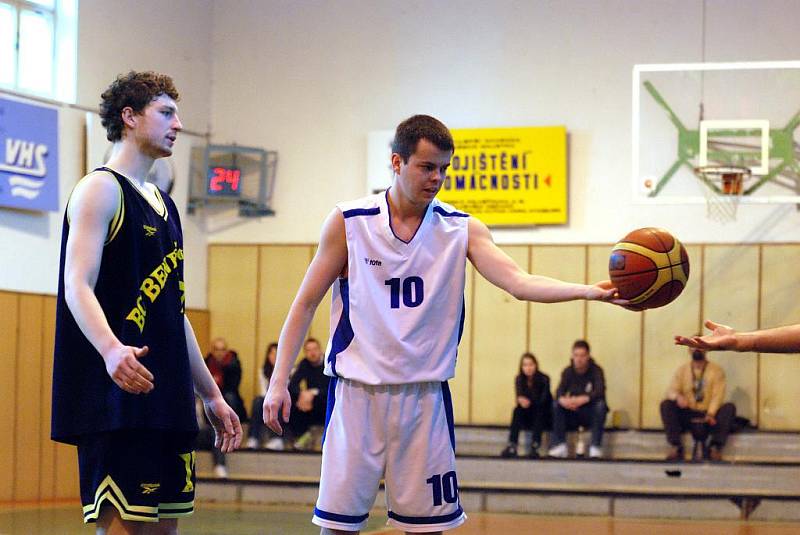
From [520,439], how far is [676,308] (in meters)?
2.45

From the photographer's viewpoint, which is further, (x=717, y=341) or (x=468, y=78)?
(x=468, y=78)

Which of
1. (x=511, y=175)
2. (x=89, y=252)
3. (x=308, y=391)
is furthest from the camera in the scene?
(x=511, y=175)

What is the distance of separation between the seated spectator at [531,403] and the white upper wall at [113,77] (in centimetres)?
474

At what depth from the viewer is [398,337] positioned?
3969 millimetres

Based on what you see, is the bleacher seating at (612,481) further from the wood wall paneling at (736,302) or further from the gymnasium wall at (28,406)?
the gymnasium wall at (28,406)

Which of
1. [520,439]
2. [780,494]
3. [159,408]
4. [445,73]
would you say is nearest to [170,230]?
[159,408]

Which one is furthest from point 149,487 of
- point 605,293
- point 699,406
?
point 699,406

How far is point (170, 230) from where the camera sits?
12.4 feet

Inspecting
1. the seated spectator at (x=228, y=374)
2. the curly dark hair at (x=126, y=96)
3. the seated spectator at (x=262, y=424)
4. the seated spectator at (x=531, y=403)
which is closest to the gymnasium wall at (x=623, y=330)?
the seated spectator at (x=262, y=424)

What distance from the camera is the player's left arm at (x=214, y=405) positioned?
3844 millimetres

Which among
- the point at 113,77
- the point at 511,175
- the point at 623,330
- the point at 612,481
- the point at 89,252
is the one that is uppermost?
the point at 113,77

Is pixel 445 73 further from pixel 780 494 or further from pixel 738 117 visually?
pixel 780 494

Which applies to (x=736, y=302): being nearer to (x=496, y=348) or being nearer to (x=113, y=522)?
(x=496, y=348)

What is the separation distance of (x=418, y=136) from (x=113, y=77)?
10.1 metres
